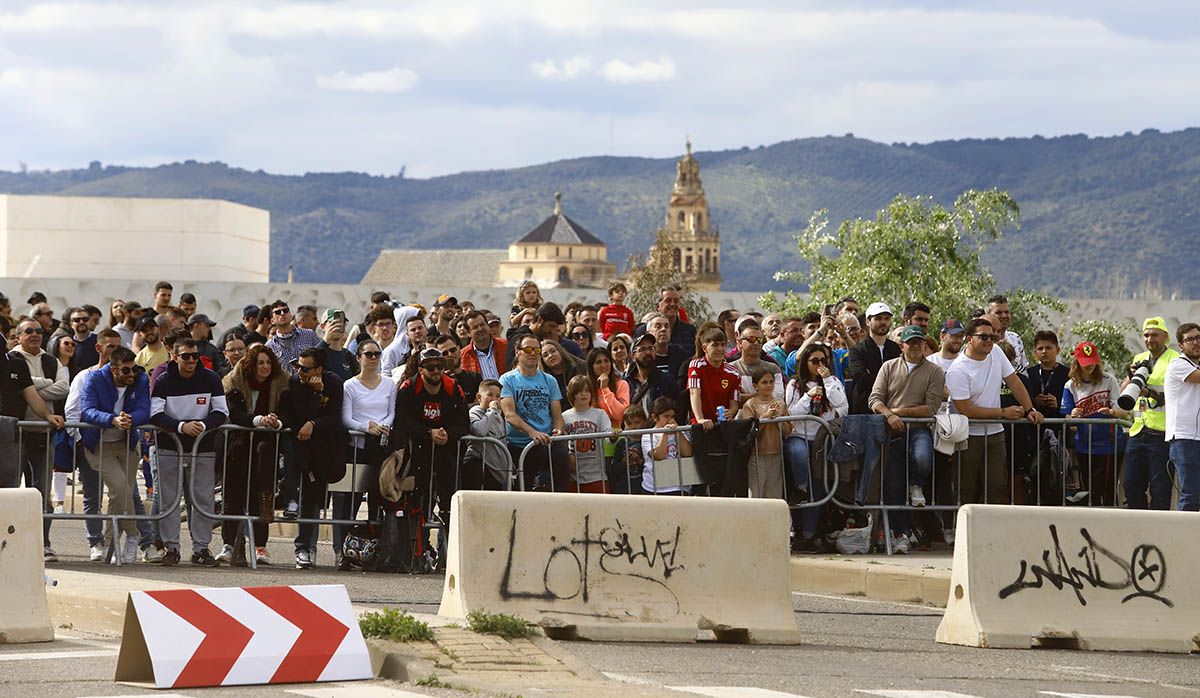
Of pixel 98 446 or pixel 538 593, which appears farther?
pixel 98 446

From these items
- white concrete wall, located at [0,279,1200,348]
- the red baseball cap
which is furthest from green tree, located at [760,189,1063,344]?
the red baseball cap

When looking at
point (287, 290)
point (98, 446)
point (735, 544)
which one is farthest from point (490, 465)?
point (287, 290)

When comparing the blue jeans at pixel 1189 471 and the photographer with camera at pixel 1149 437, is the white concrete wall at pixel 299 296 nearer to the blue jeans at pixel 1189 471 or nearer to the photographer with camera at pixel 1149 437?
the photographer with camera at pixel 1149 437

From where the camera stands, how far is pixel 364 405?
15055 millimetres

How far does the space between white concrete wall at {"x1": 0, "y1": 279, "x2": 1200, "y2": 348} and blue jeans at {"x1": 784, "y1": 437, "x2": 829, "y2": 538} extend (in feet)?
93.6

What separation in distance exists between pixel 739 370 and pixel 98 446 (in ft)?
16.8

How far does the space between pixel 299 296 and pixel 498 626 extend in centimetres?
3998

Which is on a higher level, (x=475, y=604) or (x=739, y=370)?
(x=739, y=370)

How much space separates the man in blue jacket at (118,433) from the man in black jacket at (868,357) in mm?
5651

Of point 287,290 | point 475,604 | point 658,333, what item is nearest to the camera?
point 475,604

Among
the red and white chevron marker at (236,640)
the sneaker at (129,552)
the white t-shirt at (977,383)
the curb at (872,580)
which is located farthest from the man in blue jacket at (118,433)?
the white t-shirt at (977,383)

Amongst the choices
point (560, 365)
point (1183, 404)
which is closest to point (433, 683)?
point (560, 365)

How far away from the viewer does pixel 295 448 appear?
594 inches

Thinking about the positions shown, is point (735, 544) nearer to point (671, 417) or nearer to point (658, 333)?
point (671, 417)
